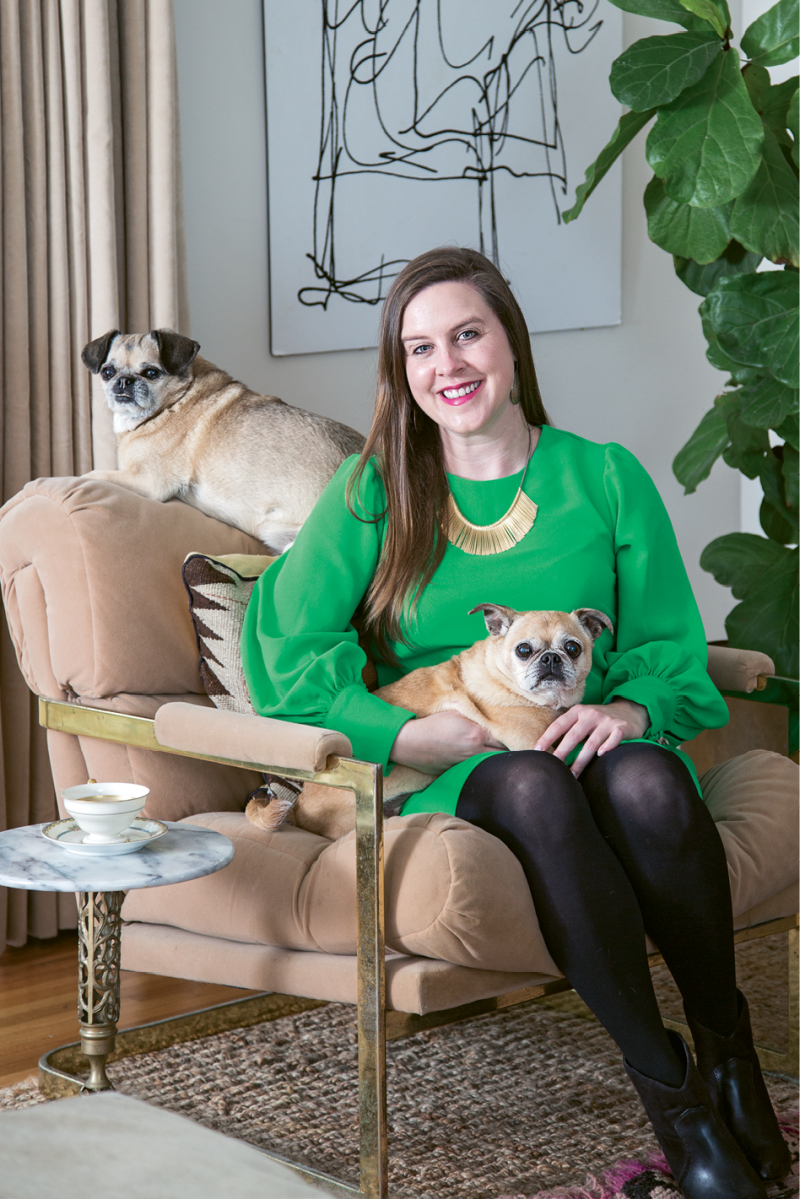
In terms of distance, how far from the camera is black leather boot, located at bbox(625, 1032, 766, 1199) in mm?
1486

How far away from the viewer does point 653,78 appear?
2.53 meters

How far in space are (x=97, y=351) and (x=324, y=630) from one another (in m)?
0.80

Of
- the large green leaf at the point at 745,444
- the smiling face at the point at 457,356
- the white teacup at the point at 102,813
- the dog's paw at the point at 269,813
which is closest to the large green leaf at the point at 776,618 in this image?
the large green leaf at the point at 745,444

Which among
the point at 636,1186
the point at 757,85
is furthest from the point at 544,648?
the point at 757,85

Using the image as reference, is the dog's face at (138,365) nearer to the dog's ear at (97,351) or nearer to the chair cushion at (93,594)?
the dog's ear at (97,351)

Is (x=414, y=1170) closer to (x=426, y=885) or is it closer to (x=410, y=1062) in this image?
(x=410, y=1062)

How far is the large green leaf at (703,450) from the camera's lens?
3154 millimetres

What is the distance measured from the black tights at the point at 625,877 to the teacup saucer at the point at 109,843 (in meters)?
0.43

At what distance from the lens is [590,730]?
A: 178cm

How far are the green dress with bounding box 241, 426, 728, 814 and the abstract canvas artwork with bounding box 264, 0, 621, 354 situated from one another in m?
1.20

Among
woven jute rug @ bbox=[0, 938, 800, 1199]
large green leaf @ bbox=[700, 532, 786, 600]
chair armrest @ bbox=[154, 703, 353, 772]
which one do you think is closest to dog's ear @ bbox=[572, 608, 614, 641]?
chair armrest @ bbox=[154, 703, 353, 772]

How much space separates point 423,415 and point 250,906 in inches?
32.2

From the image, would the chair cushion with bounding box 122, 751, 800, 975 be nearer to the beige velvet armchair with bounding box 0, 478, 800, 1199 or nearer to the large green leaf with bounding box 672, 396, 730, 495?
the beige velvet armchair with bounding box 0, 478, 800, 1199

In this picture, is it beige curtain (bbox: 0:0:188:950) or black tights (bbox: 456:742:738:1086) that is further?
beige curtain (bbox: 0:0:188:950)
